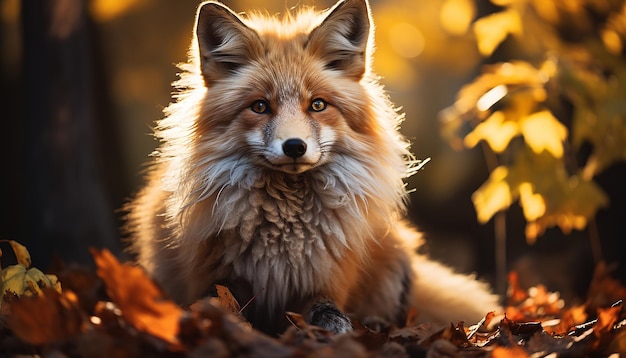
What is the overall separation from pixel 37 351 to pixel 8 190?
3534 millimetres

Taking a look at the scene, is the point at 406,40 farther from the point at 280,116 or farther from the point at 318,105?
the point at 280,116


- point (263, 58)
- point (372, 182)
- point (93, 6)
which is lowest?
point (372, 182)

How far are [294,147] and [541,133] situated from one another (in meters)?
1.98

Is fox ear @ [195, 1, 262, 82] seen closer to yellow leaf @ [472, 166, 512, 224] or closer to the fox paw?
the fox paw

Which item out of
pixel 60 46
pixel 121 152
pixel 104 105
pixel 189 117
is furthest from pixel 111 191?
pixel 189 117

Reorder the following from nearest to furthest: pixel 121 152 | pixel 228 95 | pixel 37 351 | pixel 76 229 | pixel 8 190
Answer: pixel 37 351 < pixel 228 95 < pixel 76 229 < pixel 8 190 < pixel 121 152

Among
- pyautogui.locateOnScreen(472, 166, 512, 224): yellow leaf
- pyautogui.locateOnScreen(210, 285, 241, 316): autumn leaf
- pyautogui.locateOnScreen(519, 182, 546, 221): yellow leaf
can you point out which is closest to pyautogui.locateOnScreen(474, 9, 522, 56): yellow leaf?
pyautogui.locateOnScreen(472, 166, 512, 224): yellow leaf

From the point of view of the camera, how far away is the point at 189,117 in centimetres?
299

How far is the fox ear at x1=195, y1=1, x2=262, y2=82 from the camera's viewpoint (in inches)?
112

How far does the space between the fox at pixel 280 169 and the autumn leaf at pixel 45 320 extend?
966mm

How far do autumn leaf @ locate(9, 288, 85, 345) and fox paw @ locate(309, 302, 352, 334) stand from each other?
108 cm

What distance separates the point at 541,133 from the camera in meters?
3.88

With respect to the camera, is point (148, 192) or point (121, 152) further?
point (121, 152)

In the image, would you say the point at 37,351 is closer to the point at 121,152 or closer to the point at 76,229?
the point at 76,229
